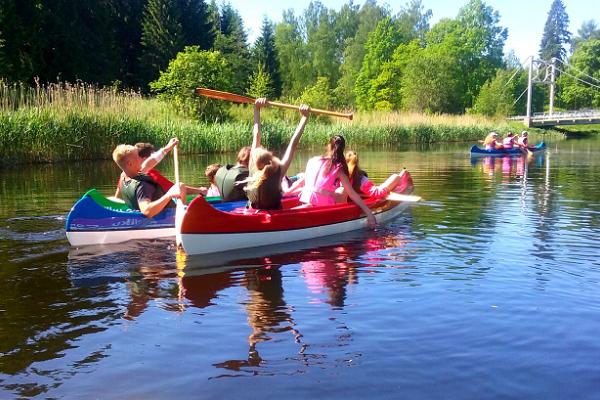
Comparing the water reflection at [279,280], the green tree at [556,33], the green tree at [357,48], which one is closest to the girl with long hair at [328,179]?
the water reflection at [279,280]

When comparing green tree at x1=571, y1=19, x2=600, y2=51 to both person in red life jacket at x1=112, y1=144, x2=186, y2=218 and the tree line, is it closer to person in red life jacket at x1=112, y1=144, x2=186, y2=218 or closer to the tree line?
the tree line

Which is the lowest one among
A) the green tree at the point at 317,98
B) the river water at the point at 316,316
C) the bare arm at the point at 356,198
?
the river water at the point at 316,316

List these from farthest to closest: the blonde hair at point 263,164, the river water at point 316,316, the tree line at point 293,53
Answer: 1. the tree line at point 293,53
2. the blonde hair at point 263,164
3. the river water at point 316,316

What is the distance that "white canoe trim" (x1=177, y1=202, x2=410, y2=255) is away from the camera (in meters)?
6.06

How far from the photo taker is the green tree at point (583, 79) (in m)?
66.2

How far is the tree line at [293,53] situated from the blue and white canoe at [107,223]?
1787cm

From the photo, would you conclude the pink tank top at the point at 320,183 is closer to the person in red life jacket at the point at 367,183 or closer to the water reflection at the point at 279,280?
the person in red life jacket at the point at 367,183

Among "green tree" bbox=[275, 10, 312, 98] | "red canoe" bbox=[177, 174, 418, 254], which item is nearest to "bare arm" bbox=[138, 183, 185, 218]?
"red canoe" bbox=[177, 174, 418, 254]

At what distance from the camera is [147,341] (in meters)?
3.88

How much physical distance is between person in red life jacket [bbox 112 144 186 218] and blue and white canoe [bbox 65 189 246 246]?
215 mm

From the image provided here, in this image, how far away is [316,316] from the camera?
4320mm

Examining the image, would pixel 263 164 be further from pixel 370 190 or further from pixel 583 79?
pixel 583 79

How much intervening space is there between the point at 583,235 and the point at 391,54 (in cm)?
Result: 5322

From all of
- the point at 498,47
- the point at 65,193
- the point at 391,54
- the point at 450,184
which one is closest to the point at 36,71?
the point at 65,193
